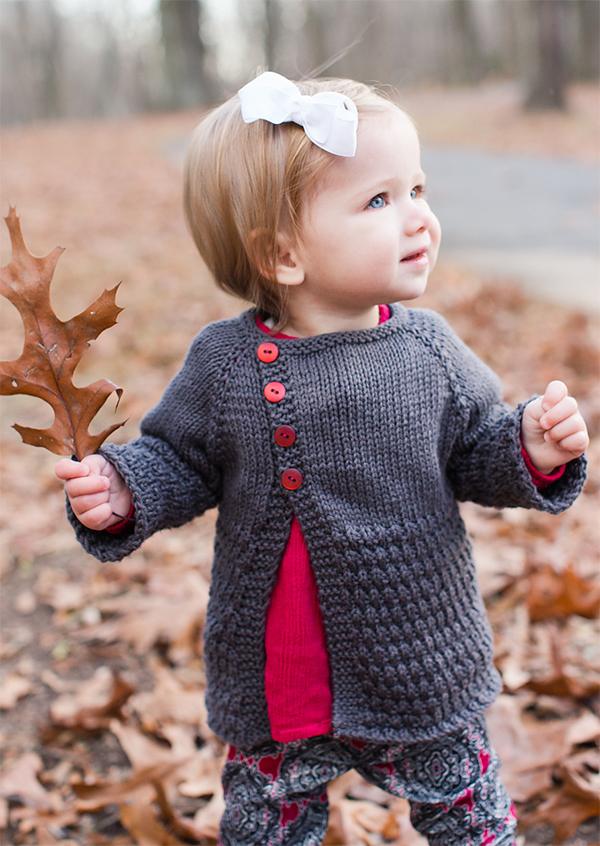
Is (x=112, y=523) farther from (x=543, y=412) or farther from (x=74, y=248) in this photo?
(x=74, y=248)

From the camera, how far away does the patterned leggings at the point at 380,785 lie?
5.30ft

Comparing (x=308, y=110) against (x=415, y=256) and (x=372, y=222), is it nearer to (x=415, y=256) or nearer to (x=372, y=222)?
(x=372, y=222)

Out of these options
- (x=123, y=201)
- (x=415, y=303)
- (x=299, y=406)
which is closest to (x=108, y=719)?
(x=299, y=406)

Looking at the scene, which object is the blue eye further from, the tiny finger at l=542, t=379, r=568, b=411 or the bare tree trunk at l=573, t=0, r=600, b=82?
the bare tree trunk at l=573, t=0, r=600, b=82

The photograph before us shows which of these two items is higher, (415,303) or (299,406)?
(299,406)

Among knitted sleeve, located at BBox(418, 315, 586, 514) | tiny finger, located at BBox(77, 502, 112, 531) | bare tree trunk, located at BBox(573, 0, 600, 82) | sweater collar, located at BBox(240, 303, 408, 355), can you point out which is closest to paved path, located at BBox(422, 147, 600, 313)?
knitted sleeve, located at BBox(418, 315, 586, 514)

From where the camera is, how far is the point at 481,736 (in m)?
1.67

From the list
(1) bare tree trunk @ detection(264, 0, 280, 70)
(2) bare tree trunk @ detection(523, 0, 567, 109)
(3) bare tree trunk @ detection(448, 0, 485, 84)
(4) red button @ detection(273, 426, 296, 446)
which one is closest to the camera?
(4) red button @ detection(273, 426, 296, 446)

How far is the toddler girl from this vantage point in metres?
1.52

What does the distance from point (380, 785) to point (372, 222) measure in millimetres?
1133

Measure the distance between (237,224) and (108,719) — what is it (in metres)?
1.61

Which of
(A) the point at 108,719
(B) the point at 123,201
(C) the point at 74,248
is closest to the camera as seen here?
(A) the point at 108,719

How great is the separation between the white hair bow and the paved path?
4245 mm

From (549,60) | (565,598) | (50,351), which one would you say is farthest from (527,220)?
(549,60)
